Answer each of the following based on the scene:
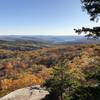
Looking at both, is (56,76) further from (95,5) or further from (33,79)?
(33,79)

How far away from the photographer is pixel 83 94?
2609 cm

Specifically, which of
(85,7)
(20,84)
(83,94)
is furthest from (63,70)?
(20,84)

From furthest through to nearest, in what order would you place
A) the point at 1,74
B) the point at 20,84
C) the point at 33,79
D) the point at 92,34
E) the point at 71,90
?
the point at 1,74
the point at 33,79
the point at 20,84
the point at 71,90
the point at 92,34

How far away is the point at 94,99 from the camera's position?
79.7ft

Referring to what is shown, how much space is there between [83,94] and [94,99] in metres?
2.02

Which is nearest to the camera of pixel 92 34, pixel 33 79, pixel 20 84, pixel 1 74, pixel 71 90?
pixel 92 34

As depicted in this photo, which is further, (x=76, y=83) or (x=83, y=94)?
(x=76, y=83)

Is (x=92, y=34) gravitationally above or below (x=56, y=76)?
above

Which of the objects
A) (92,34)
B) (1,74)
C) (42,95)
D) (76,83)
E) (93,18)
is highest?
(93,18)

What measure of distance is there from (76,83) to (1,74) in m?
152

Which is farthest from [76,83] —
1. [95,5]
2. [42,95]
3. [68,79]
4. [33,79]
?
[33,79]

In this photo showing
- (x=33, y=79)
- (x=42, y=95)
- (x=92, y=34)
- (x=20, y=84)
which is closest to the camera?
(x=92, y=34)

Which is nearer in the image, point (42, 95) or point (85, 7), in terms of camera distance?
point (85, 7)

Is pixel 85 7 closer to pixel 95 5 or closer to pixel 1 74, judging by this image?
pixel 95 5
